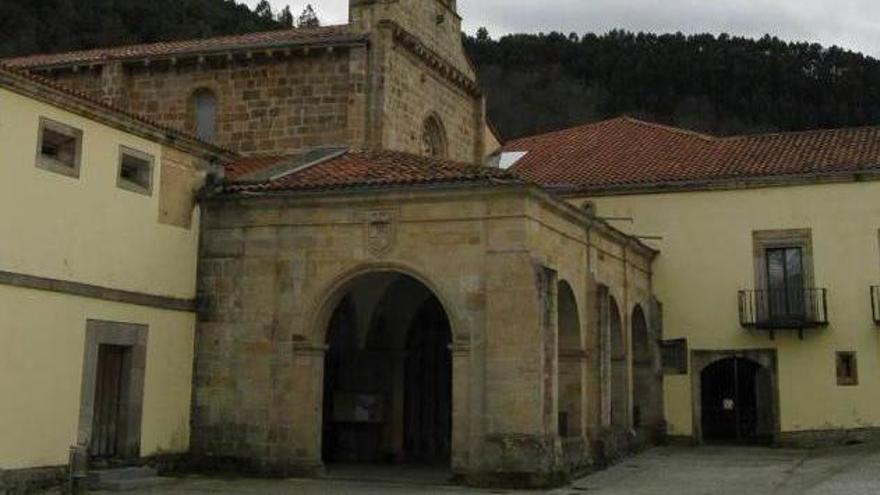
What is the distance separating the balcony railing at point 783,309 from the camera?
75.4ft

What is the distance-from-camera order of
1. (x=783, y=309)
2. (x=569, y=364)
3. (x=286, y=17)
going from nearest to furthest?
(x=569, y=364), (x=783, y=309), (x=286, y=17)

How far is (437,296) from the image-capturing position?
15.8 meters

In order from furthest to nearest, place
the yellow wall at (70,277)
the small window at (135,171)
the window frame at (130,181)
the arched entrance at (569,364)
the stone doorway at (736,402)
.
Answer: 1. the stone doorway at (736,402)
2. the arched entrance at (569,364)
3. the small window at (135,171)
4. the window frame at (130,181)
5. the yellow wall at (70,277)

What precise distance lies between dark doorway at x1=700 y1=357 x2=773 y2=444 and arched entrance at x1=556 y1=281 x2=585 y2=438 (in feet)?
29.1

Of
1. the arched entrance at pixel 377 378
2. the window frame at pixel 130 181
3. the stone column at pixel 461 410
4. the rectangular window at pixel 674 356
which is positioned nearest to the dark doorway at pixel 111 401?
the window frame at pixel 130 181

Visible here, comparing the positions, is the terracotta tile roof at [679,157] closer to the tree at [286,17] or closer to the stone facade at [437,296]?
the stone facade at [437,296]

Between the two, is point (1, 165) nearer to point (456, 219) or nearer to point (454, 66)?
point (456, 219)

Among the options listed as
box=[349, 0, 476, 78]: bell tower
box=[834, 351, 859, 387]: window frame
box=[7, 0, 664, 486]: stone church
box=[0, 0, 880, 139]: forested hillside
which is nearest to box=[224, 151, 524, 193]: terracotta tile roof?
box=[7, 0, 664, 486]: stone church

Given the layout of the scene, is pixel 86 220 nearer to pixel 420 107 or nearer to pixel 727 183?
pixel 420 107

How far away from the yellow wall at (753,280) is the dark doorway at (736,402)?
190 cm

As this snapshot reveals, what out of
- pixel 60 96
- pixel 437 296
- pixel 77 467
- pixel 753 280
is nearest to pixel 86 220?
pixel 60 96

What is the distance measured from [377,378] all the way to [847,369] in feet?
34.9

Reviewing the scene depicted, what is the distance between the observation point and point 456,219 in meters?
15.8

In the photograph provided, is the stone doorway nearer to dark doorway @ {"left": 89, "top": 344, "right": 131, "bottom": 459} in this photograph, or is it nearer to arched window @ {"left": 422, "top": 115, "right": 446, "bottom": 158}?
arched window @ {"left": 422, "top": 115, "right": 446, "bottom": 158}
